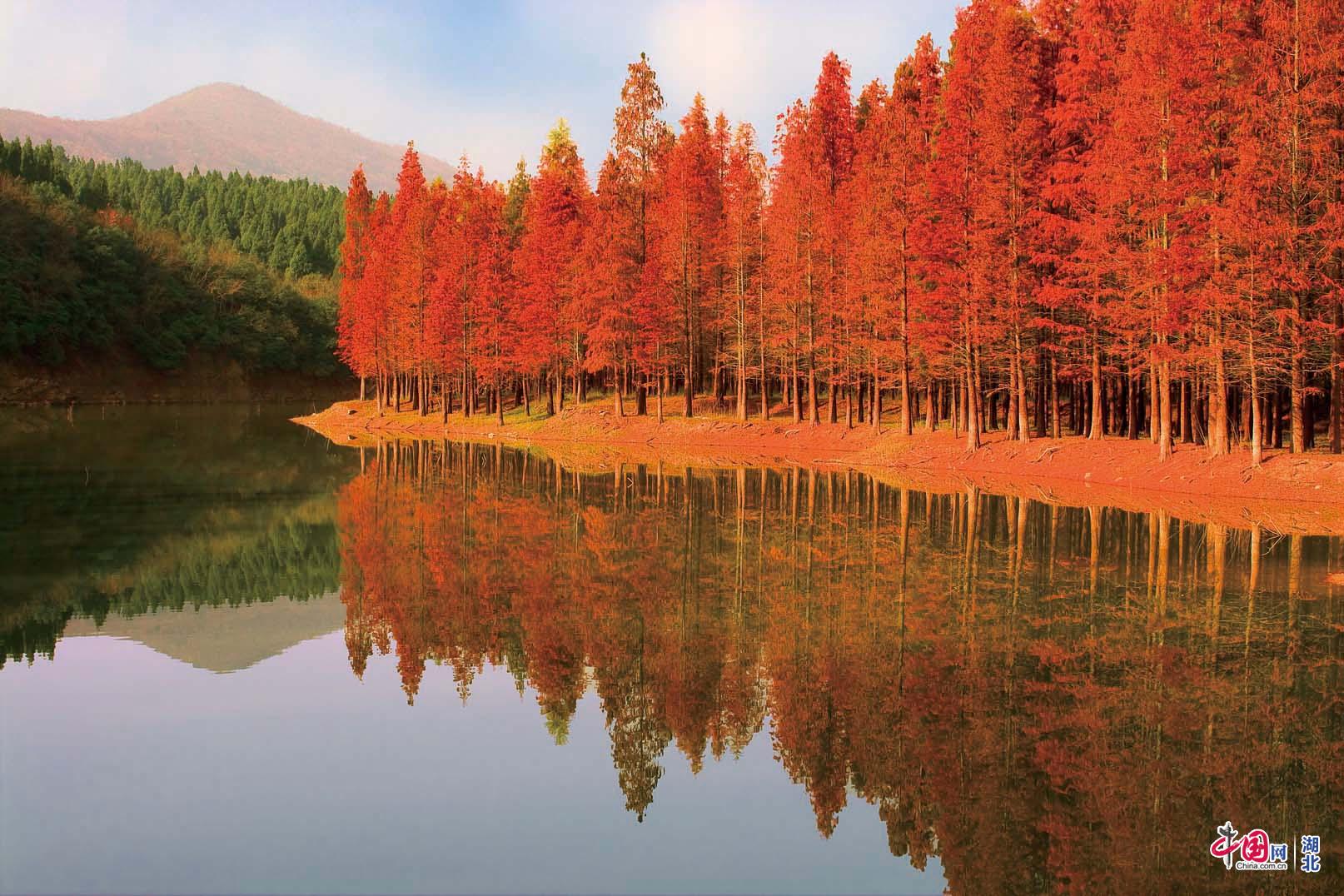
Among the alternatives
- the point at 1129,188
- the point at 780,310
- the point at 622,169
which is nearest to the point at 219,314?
the point at 622,169

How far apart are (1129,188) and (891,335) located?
13857 millimetres

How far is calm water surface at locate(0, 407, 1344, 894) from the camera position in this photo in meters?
8.70

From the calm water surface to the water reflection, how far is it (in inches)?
2.2

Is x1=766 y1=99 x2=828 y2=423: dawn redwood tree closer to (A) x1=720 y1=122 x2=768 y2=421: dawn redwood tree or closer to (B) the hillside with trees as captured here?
(A) x1=720 y1=122 x2=768 y2=421: dawn redwood tree

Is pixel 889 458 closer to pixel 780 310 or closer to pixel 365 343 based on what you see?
pixel 780 310

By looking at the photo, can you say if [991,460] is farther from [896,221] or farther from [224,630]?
[224,630]

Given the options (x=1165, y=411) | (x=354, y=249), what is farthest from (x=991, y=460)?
(x=354, y=249)

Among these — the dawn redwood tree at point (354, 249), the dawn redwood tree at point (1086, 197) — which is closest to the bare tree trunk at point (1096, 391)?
the dawn redwood tree at point (1086, 197)

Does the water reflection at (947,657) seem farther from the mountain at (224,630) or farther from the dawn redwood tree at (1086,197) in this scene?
the dawn redwood tree at (1086,197)

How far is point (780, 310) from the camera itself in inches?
2085

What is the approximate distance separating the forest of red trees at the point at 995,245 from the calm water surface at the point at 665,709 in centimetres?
1223

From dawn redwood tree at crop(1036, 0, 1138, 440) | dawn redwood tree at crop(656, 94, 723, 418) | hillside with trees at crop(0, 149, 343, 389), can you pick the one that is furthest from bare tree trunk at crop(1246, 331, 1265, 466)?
hillside with trees at crop(0, 149, 343, 389)
